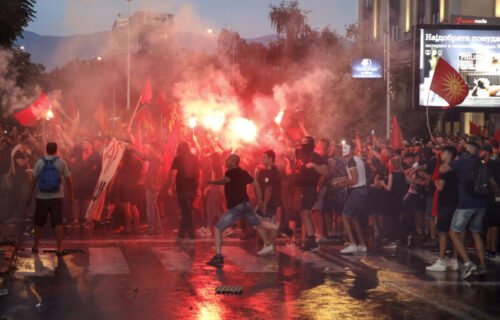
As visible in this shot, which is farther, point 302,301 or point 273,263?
point 273,263

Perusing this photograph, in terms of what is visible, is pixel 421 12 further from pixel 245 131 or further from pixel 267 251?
pixel 267 251

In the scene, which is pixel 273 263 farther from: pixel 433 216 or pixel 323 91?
pixel 323 91

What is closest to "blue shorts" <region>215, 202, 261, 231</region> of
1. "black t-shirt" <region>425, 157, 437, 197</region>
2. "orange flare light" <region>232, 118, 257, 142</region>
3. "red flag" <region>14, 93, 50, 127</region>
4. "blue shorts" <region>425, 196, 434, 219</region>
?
"black t-shirt" <region>425, 157, 437, 197</region>

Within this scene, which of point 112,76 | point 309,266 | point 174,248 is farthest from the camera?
point 112,76

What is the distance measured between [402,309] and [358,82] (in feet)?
98.6

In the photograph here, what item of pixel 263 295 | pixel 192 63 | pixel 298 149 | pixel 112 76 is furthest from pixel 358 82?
pixel 112 76

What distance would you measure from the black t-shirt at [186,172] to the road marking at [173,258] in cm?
149

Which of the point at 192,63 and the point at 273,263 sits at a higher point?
the point at 192,63

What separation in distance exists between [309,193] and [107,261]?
377cm

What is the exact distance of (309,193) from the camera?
12.4m

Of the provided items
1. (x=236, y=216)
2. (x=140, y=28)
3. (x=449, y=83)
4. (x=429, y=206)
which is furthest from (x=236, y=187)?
(x=140, y=28)

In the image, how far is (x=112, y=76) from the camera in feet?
256

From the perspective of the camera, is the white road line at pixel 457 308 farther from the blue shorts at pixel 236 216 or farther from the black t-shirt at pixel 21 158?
the black t-shirt at pixel 21 158

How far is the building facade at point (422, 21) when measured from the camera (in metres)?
39.0
